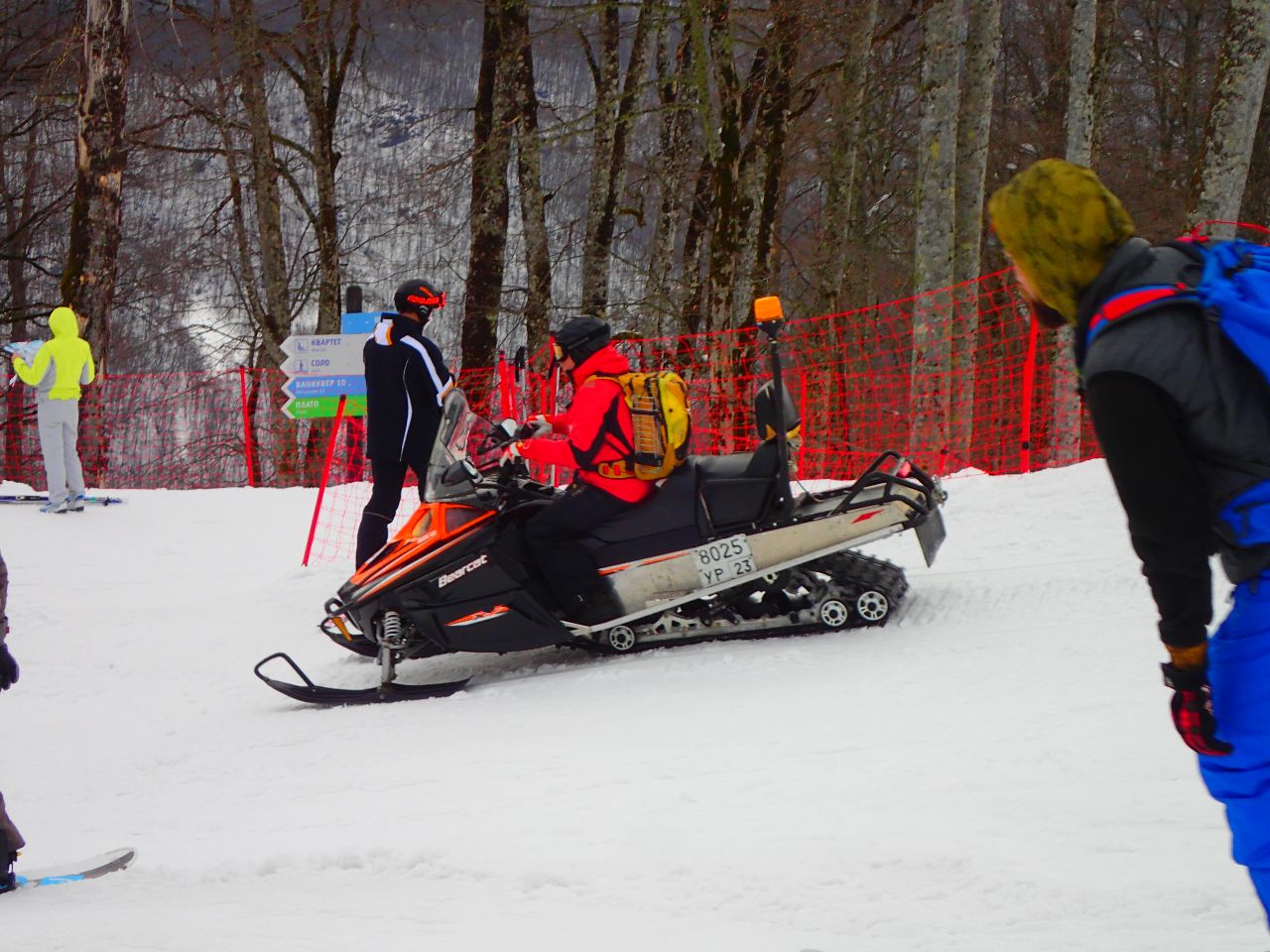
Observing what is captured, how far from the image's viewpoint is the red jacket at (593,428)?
5.55m

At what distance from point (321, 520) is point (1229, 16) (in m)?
8.25

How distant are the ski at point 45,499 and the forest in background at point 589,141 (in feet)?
7.60

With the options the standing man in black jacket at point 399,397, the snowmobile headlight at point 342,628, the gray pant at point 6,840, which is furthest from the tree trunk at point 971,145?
the gray pant at point 6,840

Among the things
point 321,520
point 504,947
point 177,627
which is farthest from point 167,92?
point 504,947

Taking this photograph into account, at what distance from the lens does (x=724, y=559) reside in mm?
5707

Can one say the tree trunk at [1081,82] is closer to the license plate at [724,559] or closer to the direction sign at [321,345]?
the direction sign at [321,345]

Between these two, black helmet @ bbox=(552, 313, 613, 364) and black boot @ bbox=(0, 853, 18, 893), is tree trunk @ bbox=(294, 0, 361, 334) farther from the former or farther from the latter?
black boot @ bbox=(0, 853, 18, 893)

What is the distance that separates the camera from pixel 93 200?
12781 mm

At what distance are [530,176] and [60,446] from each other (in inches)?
247

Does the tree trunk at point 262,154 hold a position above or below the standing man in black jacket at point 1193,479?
above

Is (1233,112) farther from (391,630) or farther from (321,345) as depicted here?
(391,630)

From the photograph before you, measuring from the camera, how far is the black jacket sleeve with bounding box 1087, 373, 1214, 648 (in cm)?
195

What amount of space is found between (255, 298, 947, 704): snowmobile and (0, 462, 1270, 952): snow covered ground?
175 mm

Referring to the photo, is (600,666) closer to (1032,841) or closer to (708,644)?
(708,644)
